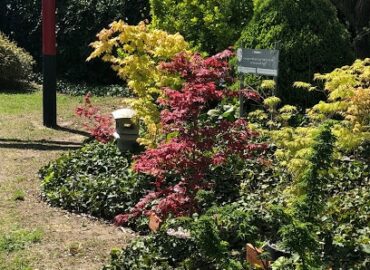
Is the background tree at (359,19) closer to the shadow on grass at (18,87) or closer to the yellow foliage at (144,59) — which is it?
the yellow foliage at (144,59)

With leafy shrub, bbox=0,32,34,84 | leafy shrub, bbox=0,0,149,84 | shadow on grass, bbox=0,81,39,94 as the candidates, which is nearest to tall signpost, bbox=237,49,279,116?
shadow on grass, bbox=0,81,39,94

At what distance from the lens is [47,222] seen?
5.73 meters

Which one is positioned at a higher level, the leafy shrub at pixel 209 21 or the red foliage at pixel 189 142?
the leafy shrub at pixel 209 21

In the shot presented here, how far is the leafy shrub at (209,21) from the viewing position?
990 cm

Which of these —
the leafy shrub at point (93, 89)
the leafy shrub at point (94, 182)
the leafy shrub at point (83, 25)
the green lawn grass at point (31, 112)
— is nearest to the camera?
the leafy shrub at point (94, 182)

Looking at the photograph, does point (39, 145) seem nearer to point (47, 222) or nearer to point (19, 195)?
point (19, 195)

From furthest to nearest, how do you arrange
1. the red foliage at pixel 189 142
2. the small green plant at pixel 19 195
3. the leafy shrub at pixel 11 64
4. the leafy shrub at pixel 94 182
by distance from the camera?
the leafy shrub at pixel 11 64
the small green plant at pixel 19 195
the leafy shrub at pixel 94 182
the red foliage at pixel 189 142

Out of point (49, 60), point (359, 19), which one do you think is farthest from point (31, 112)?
point (359, 19)

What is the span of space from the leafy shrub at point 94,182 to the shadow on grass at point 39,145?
3.48 ft

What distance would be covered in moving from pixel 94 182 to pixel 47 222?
33.0 inches

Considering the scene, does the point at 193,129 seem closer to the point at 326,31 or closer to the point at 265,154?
the point at 265,154

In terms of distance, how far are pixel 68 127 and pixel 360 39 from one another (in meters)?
4.91

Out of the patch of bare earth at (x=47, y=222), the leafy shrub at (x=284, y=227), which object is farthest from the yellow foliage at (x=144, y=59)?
the leafy shrub at (x=284, y=227)

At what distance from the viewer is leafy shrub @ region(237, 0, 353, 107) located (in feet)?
23.6
